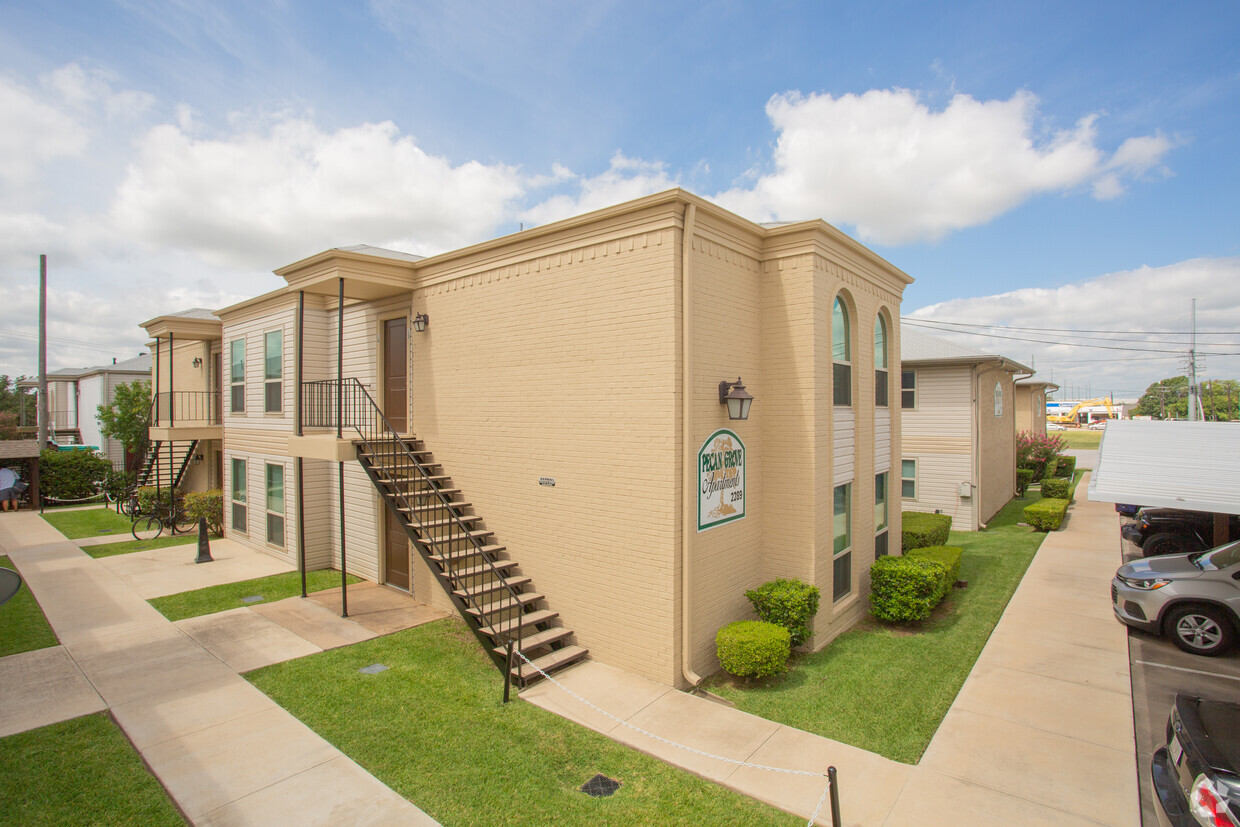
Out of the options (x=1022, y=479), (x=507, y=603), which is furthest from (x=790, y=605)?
(x=1022, y=479)

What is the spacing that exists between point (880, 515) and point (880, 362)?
2739mm

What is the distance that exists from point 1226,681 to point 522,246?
35.1 ft

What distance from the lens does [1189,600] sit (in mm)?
8680

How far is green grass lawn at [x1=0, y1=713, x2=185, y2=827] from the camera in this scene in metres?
5.01

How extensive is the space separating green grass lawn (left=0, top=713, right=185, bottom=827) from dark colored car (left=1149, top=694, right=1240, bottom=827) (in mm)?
7294

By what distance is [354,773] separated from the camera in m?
5.63

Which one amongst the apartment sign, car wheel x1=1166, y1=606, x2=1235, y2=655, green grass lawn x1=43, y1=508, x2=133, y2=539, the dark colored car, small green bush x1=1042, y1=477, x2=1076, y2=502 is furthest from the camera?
small green bush x1=1042, y1=477, x2=1076, y2=502

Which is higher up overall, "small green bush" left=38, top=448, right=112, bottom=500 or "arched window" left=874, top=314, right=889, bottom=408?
"arched window" left=874, top=314, right=889, bottom=408

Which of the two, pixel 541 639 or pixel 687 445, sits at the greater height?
pixel 687 445

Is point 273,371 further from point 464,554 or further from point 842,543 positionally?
point 842,543

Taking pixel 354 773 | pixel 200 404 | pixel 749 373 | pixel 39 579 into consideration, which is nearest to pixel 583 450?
pixel 749 373

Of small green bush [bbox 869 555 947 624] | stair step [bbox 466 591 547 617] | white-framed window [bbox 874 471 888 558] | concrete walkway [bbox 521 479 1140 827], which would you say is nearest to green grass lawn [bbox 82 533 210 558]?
stair step [bbox 466 591 547 617]

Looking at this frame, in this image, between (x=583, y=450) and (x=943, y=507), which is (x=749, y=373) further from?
(x=943, y=507)

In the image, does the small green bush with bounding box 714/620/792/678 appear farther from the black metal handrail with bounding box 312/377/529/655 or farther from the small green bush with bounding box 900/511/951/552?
the small green bush with bounding box 900/511/951/552
